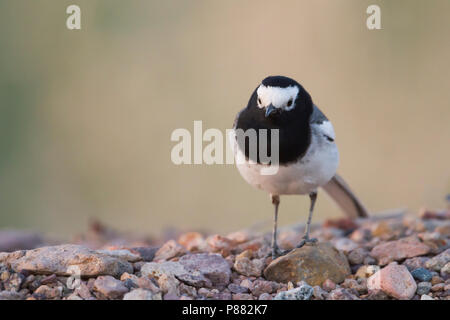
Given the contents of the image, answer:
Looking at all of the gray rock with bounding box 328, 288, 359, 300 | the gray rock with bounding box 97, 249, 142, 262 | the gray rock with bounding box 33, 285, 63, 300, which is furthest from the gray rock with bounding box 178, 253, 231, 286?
the gray rock with bounding box 33, 285, 63, 300

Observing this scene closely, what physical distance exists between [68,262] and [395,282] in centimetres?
192

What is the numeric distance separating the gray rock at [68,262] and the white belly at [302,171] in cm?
114

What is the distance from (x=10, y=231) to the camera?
6.33 meters

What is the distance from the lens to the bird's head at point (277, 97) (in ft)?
13.2

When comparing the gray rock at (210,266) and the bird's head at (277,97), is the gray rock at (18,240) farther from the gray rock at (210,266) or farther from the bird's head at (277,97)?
the bird's head at (277,97)

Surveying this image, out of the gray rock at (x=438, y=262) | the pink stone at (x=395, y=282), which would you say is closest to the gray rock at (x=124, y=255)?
the pink stone at (x=395, y=282)

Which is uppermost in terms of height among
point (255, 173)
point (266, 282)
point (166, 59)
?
point (166, 59)

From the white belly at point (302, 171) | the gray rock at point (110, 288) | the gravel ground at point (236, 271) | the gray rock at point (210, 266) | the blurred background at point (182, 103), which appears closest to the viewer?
the gray rock at point (110, 288)

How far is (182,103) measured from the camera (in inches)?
372

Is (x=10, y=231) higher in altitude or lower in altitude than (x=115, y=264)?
lower

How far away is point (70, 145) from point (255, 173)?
5.89 meters
